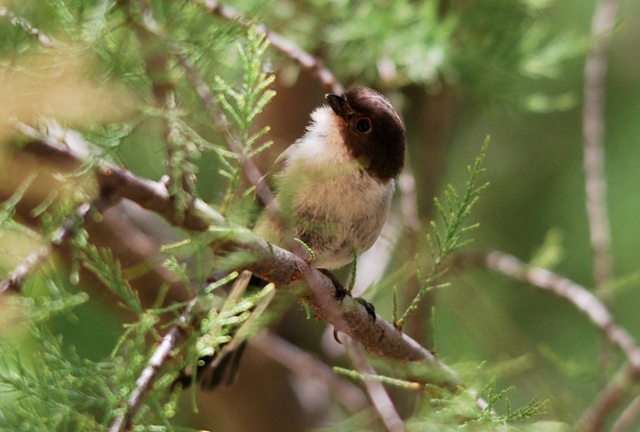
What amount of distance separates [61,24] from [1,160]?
31cm

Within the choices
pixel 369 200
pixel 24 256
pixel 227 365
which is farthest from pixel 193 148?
pixel 227 365

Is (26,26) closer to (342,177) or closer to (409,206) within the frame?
(342,177)

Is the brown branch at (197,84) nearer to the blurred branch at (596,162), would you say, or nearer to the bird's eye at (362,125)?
the bird's eye at (362,125)

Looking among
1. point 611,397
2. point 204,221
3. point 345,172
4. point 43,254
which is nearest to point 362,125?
point 345,172

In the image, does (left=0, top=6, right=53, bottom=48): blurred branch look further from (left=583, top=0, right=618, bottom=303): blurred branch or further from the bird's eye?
(left=583, top=0, right=618, bottom=303): blurred branch

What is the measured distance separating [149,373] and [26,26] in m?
0.72

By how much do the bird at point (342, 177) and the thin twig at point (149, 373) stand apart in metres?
0.66

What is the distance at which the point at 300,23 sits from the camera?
314 cm

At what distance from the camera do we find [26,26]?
→ 4.47 ft

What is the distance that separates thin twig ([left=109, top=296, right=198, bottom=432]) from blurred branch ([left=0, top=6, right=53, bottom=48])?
23.9 inches

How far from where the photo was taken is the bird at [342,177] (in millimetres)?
2186

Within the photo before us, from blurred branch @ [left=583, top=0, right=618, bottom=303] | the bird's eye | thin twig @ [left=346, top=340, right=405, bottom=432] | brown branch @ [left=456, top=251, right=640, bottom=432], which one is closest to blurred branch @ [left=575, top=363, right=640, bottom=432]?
brown branch @ [left=456, top=251, right=640, bottom=432]

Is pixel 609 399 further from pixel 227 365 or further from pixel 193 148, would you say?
pixel 193 148

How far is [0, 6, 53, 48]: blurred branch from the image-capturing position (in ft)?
4.38
